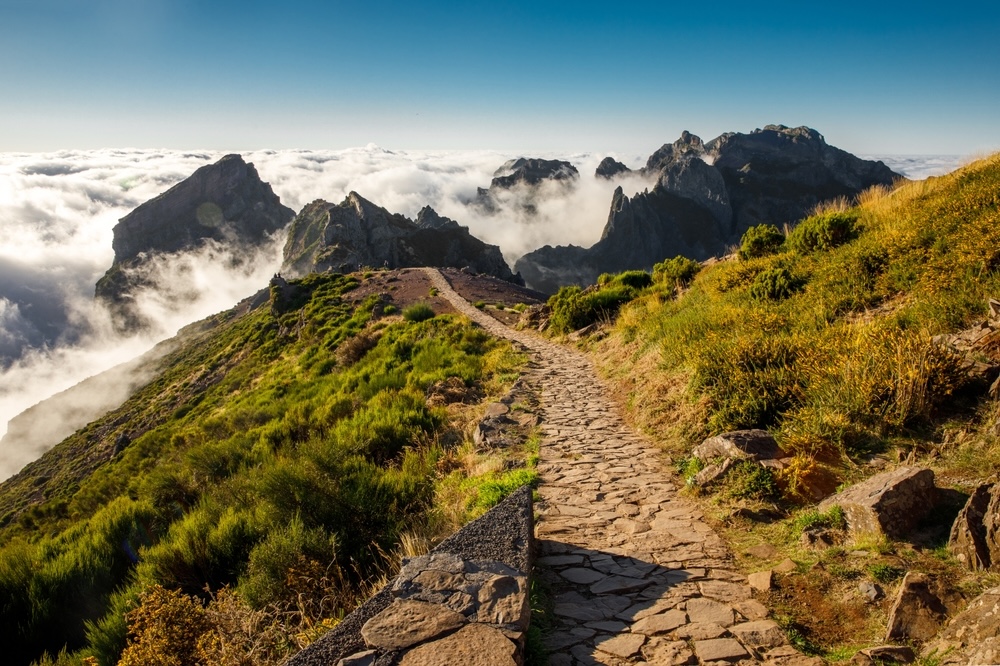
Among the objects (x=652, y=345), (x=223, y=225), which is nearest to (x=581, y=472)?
(x=652, y=345)

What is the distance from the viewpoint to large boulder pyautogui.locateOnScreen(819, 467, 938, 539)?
4.32m

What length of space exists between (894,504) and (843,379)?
2.61 m

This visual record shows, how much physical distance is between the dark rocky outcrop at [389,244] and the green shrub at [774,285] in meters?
54.7

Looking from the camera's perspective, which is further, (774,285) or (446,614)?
(774,285)

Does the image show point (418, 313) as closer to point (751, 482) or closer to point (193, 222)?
point (751, 482)

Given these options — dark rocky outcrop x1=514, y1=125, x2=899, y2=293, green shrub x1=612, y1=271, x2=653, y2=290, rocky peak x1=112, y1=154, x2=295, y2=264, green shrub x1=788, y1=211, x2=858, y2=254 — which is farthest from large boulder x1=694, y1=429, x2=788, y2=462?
rocky peak x1=112, y1=154, x2=295, y2=264

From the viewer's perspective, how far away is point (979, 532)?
384 cm

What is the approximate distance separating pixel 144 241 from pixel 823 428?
195 m

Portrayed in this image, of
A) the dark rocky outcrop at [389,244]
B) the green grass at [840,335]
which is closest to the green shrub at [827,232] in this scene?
the green grass at [840,335]

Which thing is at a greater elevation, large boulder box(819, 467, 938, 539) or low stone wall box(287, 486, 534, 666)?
large boulder box(819, 467, 938, 539)

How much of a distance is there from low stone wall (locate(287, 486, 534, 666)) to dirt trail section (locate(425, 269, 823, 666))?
0.50 metres

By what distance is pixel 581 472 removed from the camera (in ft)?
23.6

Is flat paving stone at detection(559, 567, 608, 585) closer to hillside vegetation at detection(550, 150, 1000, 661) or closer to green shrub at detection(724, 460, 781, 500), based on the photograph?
hillside vegetation at detection(550, 150, 1000, 661)

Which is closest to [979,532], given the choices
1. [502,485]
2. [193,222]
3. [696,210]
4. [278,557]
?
[502,485]
